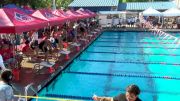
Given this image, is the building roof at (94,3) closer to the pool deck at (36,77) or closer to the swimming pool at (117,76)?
the swimming pool at (117,76)

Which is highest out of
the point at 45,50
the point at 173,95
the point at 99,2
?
the point at 99,2

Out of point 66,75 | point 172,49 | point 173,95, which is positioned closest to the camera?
point 173,95

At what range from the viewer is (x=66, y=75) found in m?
11.2

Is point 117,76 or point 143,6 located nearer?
point 117,76

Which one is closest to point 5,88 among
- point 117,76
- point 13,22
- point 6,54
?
point 13,22

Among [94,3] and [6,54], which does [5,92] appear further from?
[94,3]

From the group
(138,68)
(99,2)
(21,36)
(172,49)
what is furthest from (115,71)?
(99,2)

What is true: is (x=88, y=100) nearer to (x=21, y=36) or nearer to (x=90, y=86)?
(x=90, y=86)

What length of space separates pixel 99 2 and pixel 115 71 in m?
27.2

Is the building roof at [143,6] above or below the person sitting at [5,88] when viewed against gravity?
above

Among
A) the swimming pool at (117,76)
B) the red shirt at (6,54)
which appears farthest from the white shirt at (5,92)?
the red shirt at (6,54)

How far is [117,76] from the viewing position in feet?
35.5

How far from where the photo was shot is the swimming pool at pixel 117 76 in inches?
367

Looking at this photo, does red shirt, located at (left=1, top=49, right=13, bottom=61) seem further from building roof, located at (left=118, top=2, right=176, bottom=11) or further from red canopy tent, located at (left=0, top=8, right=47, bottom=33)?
building roof, located at (left=118, top=2, right=176, bottom=11)
